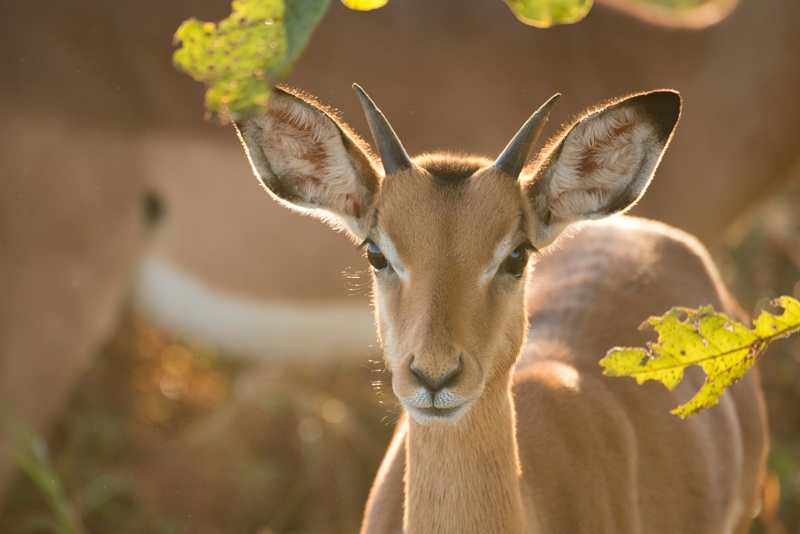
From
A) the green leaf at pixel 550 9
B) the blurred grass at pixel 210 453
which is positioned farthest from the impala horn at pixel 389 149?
the blurred grass at pixel 210 453

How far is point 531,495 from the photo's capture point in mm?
2729

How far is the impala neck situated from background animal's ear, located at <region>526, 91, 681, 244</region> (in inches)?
19.7

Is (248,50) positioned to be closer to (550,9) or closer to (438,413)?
(550,9)

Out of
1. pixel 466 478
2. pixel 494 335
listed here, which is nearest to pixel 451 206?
pixel 494 335

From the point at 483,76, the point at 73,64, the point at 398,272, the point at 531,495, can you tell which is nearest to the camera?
the point at 398,272

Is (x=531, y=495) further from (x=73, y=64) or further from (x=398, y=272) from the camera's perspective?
(x=73, y=64)

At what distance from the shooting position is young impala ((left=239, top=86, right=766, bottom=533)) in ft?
7.48

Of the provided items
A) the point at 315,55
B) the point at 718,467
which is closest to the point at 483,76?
the point at 315,55

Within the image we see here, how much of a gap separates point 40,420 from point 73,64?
5.66ft

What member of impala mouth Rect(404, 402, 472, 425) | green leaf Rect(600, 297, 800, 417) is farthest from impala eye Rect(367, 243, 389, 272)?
green leaf Rect(600, 297, 800, 417)

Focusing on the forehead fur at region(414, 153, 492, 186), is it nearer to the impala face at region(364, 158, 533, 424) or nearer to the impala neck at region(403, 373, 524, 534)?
the impala face at region(364, 158, 533, 424)

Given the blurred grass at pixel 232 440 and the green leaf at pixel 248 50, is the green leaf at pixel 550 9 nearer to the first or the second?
the green leaf at pixel 248 50

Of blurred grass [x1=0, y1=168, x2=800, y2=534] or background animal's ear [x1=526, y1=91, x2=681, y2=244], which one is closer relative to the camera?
background animal's ear [x1=526, y1=91, x2=681, y2=244]

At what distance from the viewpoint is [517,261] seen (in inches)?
96.5
